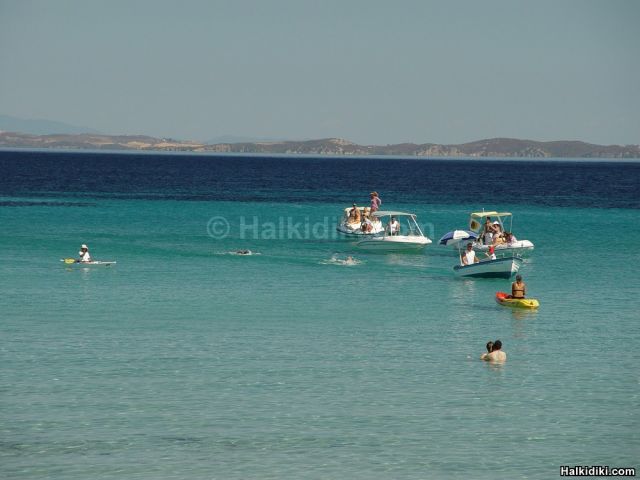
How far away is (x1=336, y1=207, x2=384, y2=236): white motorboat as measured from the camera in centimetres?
7088

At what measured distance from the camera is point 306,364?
32.7 meters

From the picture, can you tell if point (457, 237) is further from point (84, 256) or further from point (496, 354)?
point (496, 354)

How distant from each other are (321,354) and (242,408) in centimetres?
Result: 677

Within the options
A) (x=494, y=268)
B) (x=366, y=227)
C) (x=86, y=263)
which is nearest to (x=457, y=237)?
(x=366, y=227)

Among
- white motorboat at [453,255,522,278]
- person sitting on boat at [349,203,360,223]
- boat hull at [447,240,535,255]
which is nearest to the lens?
white motorboat at [453,255,522,278]

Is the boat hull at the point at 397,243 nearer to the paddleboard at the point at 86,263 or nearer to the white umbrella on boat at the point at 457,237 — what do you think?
the white umbrella on boat at the point at 457,237

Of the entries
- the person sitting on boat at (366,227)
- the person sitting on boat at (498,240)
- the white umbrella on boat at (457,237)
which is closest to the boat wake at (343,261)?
the white umbrella on boat at (457,237)

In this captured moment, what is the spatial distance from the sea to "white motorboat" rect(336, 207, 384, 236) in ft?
12.2

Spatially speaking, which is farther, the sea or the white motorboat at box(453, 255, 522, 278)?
the white motorboat at box(453, 255, 522, 278)

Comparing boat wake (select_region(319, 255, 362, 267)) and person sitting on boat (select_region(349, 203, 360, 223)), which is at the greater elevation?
person sitting on boat (select_region(349, 203, 360, 223))

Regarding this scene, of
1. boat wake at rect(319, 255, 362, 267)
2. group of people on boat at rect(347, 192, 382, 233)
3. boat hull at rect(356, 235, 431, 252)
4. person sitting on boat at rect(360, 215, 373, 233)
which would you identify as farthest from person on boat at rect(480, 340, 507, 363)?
group of people on boat at rect(347, 192, 382, 233)

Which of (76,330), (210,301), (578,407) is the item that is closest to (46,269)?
(210,301)

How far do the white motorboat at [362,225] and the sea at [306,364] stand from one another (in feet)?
12.2

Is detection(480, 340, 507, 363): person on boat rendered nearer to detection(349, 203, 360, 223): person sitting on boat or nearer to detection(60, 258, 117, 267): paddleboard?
detection(60, 258, 117, 267): paddleboard
